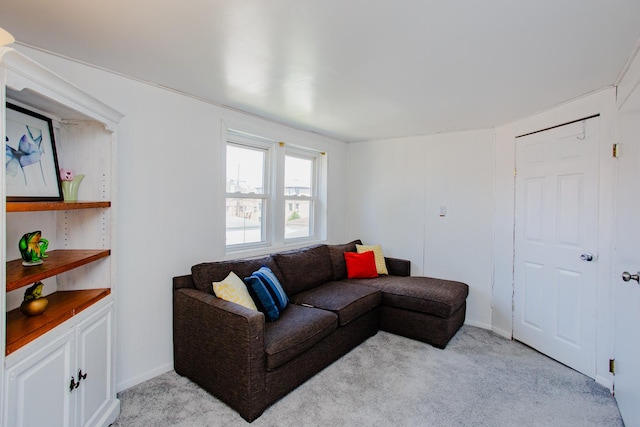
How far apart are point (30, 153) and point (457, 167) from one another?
12.4 feet

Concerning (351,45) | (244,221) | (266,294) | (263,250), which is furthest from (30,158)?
(263,250)

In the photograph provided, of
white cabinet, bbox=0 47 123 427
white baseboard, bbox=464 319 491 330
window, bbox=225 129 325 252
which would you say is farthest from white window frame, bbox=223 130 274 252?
white baseboard, bbox=464 319 491 330

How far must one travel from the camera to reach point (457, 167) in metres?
3.71

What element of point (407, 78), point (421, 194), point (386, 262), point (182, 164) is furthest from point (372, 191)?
point (182, 164)

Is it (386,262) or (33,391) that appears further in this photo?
(386,262)

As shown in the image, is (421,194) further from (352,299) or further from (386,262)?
(352,299)

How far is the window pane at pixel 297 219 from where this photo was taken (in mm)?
3955

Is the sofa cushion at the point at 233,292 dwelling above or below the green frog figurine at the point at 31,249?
below

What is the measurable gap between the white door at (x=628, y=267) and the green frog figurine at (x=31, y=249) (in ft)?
10.3

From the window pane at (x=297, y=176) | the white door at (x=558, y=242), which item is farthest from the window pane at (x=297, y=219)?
the white door at (x=558, y=242)

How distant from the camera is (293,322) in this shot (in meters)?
2.38

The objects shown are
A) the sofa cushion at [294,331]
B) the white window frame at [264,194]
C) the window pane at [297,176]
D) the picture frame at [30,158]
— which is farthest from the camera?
the window pane at [297,176]

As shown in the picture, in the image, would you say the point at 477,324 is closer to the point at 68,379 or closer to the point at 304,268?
the point at 304,268

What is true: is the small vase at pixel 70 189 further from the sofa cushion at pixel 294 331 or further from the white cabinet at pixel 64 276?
the sofa cushion at pixel 294 331
